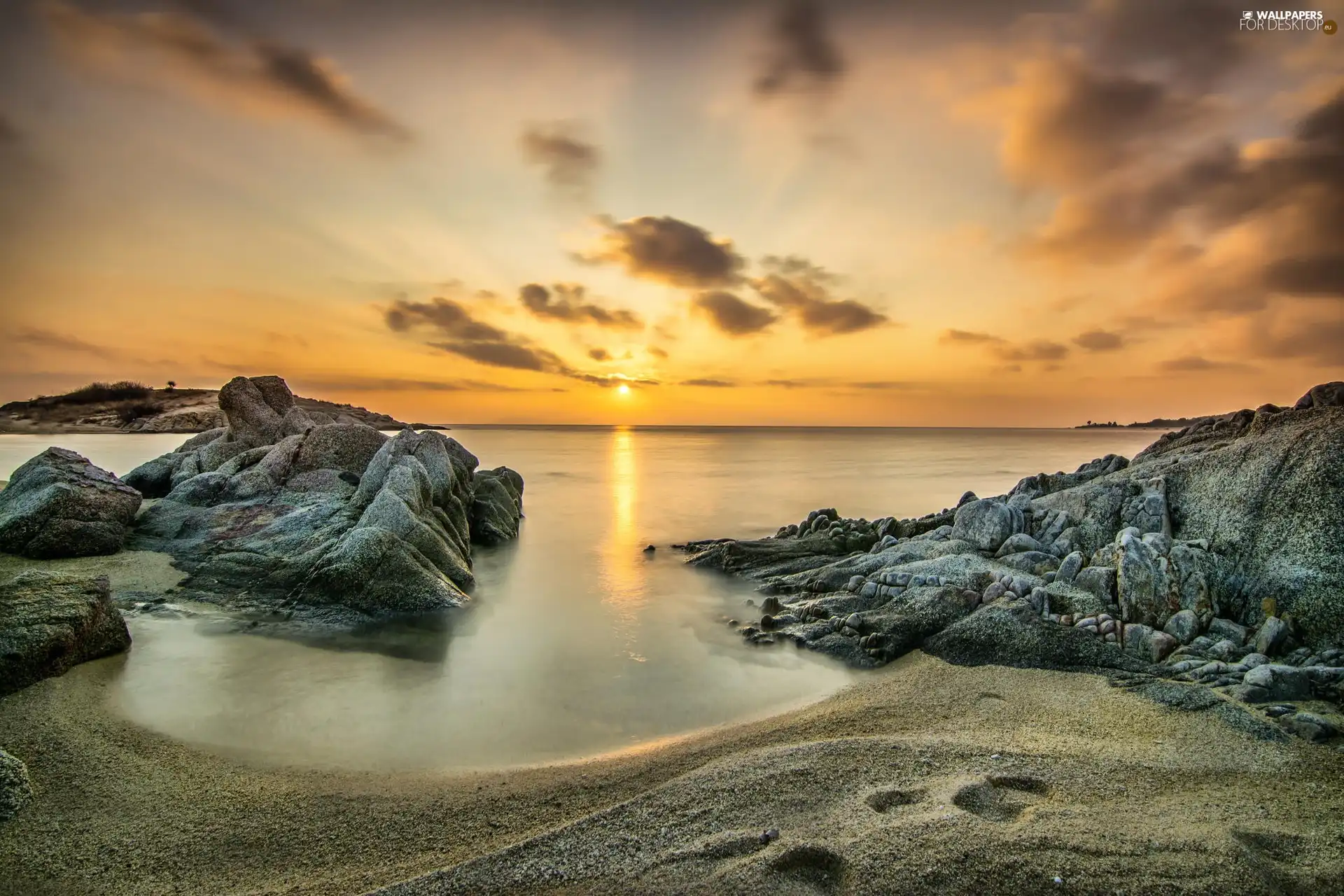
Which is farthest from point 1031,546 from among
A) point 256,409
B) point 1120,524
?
point 256,409

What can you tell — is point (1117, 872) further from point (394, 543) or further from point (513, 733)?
point (394, 543)

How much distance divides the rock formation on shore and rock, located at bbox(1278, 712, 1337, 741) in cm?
1

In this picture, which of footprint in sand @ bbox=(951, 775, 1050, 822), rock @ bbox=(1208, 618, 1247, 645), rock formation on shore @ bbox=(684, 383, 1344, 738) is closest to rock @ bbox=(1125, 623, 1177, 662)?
rock formation on shore @ bbox=(684, 383, 1344, 738)

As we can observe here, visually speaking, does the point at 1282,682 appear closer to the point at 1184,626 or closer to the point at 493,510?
the point at 1184,626

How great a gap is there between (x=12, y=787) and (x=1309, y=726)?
8804 millimetres

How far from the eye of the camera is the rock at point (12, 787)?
12.4 ft

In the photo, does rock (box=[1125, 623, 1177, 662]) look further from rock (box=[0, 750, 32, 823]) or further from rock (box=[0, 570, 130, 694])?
rock (box=[0, 570, 130, 694])

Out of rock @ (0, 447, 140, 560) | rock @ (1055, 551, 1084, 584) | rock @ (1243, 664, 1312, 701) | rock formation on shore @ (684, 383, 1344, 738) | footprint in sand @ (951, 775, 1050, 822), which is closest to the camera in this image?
footprint in sand @ (951, 775, 1050, 822)

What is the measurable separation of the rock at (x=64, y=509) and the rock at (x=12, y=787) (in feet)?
23.5

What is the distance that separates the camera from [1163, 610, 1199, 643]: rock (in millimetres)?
6289

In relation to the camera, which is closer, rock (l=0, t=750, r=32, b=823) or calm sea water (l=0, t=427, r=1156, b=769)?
rock (l=0, t=750, r=32, b=823)

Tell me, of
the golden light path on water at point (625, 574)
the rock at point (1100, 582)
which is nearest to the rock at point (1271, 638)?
the rock at point (1100, 582)

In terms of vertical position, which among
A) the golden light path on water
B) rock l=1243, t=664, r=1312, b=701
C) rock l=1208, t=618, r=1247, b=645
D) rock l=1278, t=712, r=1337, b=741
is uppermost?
rock l=1208, t=618, r=1247, b=645

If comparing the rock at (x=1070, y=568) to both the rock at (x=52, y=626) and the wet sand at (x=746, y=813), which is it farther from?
the rock at (x=52, y=626)
